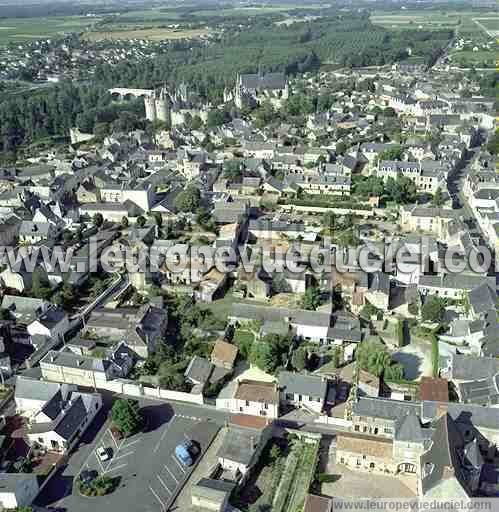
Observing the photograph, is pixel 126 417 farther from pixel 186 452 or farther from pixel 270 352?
pixel 270 352

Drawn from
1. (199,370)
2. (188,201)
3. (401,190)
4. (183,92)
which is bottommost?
(199,370)

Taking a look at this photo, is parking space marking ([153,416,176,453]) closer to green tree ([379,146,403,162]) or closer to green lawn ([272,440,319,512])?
green lawn ([272,440,319,512])

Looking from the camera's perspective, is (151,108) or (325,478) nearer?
(325,478)

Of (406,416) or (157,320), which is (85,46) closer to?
(157,320)

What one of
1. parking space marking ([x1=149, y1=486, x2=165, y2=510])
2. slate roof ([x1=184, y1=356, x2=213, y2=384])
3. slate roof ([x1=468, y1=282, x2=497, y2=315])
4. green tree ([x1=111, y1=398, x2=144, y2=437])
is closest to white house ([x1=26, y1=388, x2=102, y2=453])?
green tree ([x1=111, y1=398, x2=144, y2=437])

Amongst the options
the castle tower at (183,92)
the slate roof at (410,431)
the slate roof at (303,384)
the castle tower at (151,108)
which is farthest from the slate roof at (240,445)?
the castle tower at (183,92)

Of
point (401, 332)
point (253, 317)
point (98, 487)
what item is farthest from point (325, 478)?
point (401, 332)
